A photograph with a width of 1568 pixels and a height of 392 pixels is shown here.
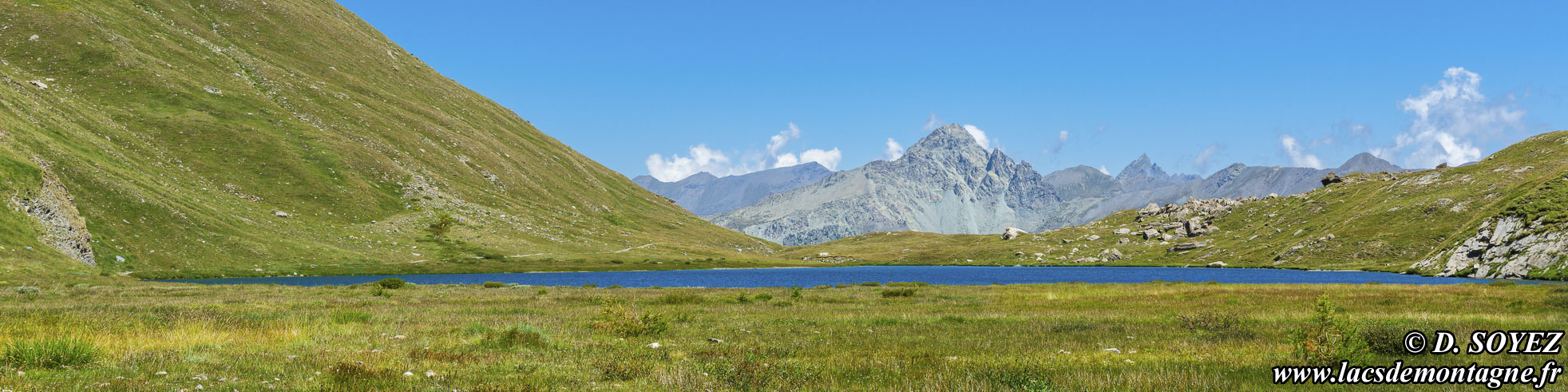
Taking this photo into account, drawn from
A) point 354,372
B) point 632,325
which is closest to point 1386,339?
point 632,325

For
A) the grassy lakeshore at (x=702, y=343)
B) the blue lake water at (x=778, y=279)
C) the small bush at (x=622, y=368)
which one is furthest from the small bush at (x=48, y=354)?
the blue lake water at (x=778, y=279)

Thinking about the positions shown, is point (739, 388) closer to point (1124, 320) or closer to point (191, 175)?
point (1124, 320)

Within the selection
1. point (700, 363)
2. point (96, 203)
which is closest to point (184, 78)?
point (96, 203)

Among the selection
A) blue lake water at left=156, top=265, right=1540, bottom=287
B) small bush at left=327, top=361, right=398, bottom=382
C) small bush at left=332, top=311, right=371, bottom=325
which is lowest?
blue lake water at left=156, top=265, right=1540, bottom=287

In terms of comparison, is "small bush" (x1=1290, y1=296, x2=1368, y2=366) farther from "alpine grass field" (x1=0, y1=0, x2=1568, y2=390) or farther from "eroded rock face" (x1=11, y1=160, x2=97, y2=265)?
"eroded rock face" (x1=11, y1=160, x2=97, y2=265)

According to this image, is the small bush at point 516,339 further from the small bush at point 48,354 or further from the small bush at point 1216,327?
the small bush at point 1216,327

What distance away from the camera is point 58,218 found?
8262 centimetres

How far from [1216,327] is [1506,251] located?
10789 centimetres

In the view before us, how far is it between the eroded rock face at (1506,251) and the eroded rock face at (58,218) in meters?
176

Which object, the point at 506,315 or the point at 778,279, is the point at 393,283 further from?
the point at 778,279

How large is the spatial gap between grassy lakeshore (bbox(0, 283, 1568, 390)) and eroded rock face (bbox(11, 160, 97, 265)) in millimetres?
61374

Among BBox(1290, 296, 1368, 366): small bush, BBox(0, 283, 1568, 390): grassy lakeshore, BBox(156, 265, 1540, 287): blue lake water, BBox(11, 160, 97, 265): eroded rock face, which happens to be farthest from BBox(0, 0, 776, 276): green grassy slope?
BBox(1290, 296, 1368, 366): small bush

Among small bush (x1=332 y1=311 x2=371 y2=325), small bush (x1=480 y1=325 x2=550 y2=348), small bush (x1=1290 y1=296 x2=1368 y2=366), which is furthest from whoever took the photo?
small bush (x1=332 y1=311 x2=371 y2=325)

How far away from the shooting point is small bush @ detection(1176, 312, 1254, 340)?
21.2 meters
